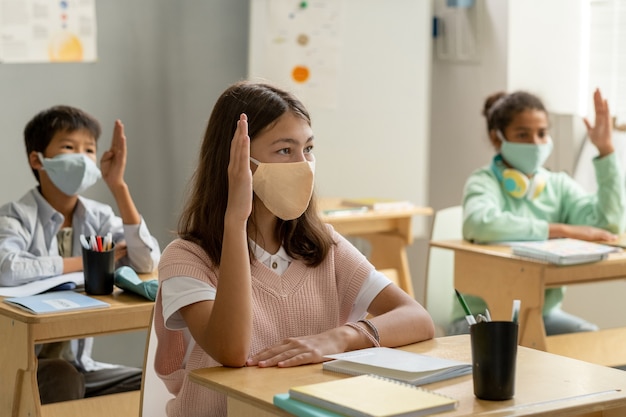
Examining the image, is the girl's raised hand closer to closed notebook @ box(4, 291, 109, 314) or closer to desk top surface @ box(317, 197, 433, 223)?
closed notebook @ box(4, 291, 109, 314)

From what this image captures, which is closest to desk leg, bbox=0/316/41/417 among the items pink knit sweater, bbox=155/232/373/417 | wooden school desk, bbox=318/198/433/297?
pink knit sweater, bbox=155/232/373/417

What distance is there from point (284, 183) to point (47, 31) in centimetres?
239

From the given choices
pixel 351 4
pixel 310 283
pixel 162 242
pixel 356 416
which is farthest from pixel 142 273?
pixel 351 4

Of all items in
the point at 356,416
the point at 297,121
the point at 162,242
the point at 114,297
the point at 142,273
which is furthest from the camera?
the point at 162,242

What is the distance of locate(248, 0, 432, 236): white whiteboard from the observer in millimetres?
4477

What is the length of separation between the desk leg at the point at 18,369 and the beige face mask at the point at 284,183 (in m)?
0.82

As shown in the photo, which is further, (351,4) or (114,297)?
(351,4)

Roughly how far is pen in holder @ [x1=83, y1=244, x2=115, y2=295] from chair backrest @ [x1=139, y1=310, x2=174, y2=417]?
646 mm

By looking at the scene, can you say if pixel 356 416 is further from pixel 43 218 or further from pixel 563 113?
pixel 563 113

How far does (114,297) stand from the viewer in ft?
8.89

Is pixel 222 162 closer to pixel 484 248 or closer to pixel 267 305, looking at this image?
pixel 267 305

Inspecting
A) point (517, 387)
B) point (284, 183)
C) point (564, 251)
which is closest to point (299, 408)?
point (517, 387)

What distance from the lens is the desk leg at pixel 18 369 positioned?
2.53m

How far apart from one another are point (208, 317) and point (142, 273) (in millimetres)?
1215
